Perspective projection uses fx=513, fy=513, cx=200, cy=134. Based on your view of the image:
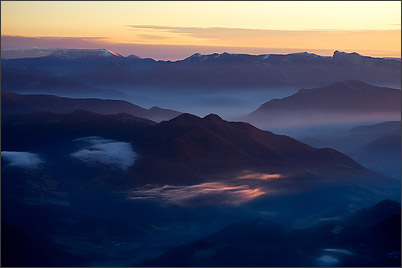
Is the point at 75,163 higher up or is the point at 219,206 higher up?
the point at 75,163

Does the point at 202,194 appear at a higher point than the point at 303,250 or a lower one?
higher

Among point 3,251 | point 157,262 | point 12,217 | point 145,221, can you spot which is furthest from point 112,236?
point 3,251

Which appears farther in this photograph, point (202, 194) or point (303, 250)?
point (202, 194)

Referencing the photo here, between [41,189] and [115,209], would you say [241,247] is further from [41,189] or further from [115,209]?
[41,189]

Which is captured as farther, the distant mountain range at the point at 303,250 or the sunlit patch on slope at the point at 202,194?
the sunlit patch on slope at the point at 202,194

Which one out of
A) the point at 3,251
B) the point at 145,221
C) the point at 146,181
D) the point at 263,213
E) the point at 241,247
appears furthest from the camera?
the point at 146,181
